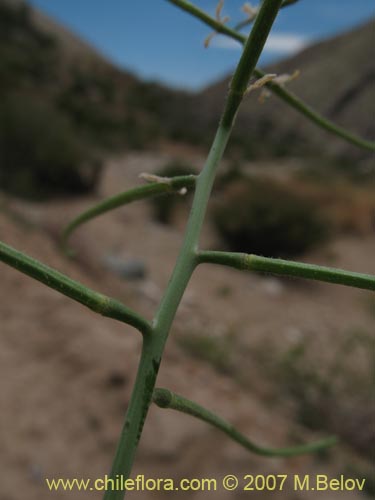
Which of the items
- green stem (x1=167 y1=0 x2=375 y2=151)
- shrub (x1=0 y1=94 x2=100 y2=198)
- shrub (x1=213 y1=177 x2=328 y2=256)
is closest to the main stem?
green stem (x1=167 y1=0 x2=375 y2=151)

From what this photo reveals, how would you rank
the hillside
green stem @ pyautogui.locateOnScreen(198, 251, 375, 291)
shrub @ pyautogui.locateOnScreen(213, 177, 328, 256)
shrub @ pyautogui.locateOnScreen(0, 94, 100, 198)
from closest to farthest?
green stem @ pyautogui.locateOnScreen(198, 251, 375, 291), shrub @ pyautogui.locateOnScreen(213, 177, 328, 256), shrub @ pyautogui.locateOnScreen(0, 94, 100, 198), the hillside

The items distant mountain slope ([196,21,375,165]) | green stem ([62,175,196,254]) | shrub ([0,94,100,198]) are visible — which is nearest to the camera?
green stem ([62,175,196,254])

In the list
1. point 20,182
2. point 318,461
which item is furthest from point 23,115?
point 318,461

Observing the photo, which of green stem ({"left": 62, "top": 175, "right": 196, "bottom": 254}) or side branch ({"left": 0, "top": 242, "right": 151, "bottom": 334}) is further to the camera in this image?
green stem ({"left": 62, "top": 175, "right": 196, "bottom": 254})

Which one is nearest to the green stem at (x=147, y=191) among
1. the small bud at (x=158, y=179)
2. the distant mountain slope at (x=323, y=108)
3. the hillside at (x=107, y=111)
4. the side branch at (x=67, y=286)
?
the small bud at (x=158, y=179)

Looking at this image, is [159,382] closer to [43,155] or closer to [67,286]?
[67,286]

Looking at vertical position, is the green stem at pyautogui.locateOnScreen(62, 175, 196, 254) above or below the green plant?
above

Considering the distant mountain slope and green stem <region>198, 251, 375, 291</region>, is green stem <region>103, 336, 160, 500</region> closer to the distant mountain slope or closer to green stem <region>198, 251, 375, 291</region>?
green stem <region>198, 251, 375, 291</region>
